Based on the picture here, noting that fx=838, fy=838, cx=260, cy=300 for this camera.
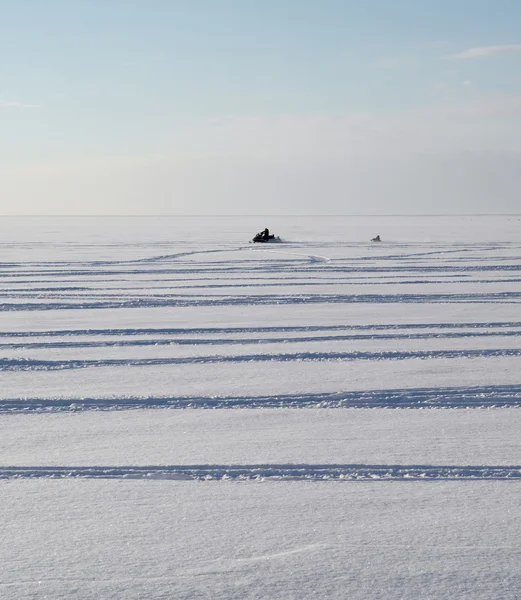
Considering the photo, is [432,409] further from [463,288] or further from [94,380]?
[463,288]

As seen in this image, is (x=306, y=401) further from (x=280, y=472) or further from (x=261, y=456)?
(x=280, y=472)

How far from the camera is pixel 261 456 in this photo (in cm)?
474

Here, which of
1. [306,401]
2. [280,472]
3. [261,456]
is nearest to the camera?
[280,472]

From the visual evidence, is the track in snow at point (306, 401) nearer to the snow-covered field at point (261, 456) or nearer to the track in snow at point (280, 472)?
the snow-covered field at point (261, 456)

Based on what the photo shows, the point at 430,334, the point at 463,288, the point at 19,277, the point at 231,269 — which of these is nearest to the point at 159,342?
the point at 430,334

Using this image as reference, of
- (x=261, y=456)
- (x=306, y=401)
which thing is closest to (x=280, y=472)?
(x=261, y=456)

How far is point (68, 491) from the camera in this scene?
4.12 metres

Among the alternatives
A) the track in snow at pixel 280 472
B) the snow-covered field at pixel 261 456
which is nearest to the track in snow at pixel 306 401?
the snow-covered field at pixel 261 456

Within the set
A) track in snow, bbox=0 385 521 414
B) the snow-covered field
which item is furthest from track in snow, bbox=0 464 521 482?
track in snow, bbox=0 385 521 414

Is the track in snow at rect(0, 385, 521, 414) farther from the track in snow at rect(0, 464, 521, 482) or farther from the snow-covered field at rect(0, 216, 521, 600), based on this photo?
the track in snow at rect(0, 464, 521, 482)

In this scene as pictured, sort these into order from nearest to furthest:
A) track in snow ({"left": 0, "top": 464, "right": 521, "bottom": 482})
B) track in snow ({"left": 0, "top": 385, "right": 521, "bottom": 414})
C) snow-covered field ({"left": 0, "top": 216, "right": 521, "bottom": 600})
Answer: snow-covered field ({"left": 0, "top": 216, "right": 521, "bottom": 600})
track in snow ({"left": 0, "top": 464, "right": 521, "bottom": 482})
track in snow ({"left": 0, "top": 385, "right": 521, "bottom": 414})

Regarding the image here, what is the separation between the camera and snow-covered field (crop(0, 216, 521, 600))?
10.6 ft

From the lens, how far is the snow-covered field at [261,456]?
3244 millimetres

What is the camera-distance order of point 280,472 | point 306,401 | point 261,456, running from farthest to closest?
point 306,401, point 261,456, point 280,472
